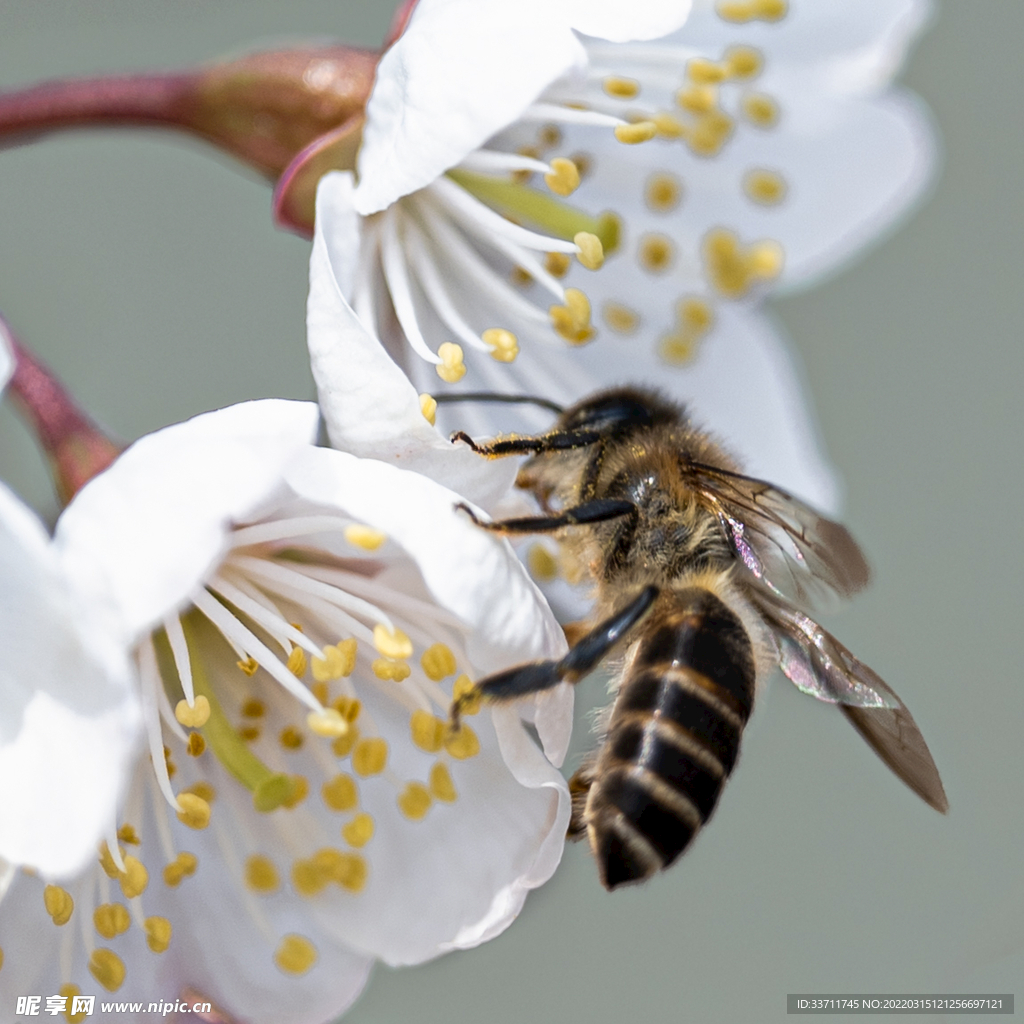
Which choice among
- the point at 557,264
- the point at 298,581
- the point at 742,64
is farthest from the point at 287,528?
the point at 742,64

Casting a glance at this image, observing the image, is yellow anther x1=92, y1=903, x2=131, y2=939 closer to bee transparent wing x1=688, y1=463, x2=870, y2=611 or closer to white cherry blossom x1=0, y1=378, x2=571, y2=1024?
white cherry blossom x1=0, y1=378, x2=571, y2=1024

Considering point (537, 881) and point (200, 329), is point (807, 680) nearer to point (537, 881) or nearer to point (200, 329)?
point (537, 881)

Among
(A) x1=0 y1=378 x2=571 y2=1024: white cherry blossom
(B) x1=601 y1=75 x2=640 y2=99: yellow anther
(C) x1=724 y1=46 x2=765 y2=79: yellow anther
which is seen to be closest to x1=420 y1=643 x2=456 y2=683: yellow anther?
(A) x1=0 y1=378 x2=571 y2=1024: white cherry blossom

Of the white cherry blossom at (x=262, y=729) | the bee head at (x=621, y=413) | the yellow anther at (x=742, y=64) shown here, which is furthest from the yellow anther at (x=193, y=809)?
the yellow anther at (x=742, y=64)

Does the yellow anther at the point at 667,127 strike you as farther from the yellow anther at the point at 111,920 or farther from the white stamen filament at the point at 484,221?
the yellow anther at the point at 111,920

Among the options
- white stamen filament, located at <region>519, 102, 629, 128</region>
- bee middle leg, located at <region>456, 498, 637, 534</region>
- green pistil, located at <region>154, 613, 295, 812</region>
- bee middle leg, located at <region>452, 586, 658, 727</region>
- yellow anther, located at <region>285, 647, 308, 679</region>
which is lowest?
green pistil, located at <region>154, 613, 295, 812</region>

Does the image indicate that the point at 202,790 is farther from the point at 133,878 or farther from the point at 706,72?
the point at 706,72
